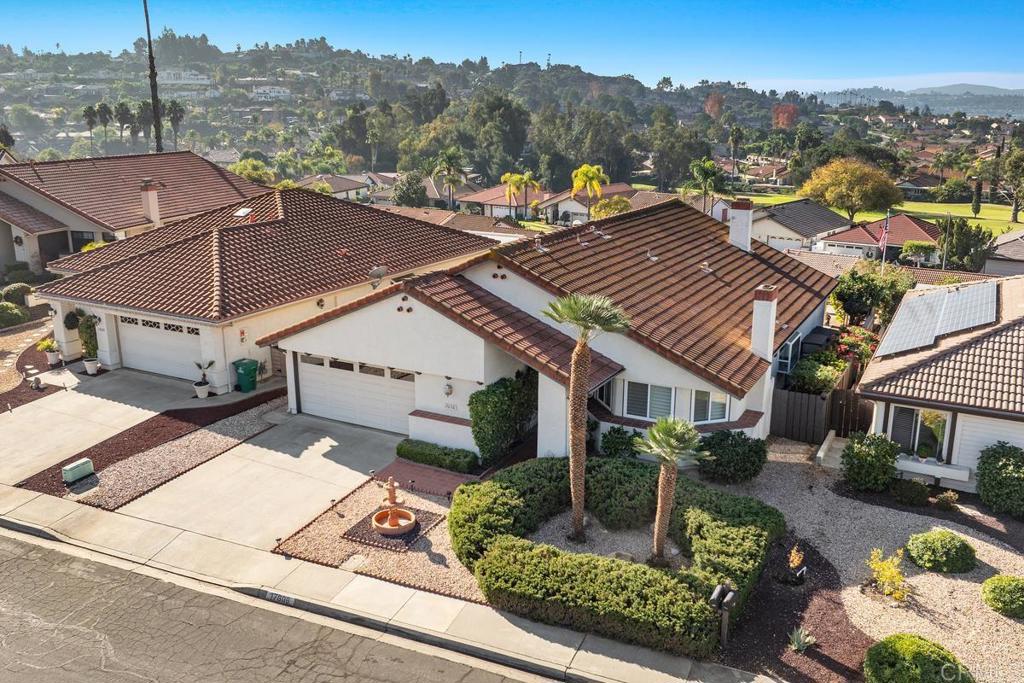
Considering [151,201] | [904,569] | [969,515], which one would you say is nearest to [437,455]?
[904,569]

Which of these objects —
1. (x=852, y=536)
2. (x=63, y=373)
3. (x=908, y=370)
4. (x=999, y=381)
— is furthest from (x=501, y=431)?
(x=63, y=373)

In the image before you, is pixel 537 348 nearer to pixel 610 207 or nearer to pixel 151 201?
pixel 151 201

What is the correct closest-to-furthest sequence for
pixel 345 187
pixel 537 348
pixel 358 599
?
pixel 358 599 → pixel 537 348 → pixel 345 187

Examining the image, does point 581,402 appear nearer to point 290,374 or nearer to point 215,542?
point 215,542

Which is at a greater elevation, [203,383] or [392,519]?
[203,383]

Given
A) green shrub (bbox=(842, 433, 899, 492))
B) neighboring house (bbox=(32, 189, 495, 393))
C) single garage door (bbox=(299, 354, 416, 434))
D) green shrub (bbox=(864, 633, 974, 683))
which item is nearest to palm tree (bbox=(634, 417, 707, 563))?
green shrub (bbox=(864, 633, 974, 683))

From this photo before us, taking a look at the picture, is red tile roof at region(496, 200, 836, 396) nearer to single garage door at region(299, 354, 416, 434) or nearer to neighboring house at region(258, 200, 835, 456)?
neighboring house at region(258, 200, 835, 456)

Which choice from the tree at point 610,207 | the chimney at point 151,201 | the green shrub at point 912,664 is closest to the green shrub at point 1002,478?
the green shrub at point 912,664

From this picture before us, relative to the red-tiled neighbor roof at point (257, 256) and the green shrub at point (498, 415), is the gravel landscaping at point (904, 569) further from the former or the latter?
the red-tiled neighbor roof at point (257, 256)
